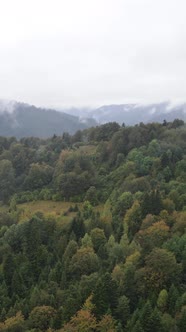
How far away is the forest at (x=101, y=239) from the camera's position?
52219 millimetres

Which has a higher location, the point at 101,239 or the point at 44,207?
the point at 101,239

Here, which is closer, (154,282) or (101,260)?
(154,282)

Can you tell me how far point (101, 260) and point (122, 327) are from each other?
15531mm

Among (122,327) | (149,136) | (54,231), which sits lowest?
(122,327)

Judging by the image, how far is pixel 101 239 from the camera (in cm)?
7119

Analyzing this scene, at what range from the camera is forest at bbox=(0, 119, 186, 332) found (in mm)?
52219

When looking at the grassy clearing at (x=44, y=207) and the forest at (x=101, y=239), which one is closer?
the forest at (x=101, y=239)

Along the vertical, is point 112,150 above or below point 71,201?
above

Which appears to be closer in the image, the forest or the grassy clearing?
the forest

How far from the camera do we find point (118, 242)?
2852 inches

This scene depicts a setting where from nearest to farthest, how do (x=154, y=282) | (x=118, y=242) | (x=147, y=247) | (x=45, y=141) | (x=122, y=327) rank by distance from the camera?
(x=122, y=327)
(x=154, y=282)
(x=147, y=247)
(x=118, y=242)
(x=45, y=141)

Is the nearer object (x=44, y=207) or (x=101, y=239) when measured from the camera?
(x=101, y=239)

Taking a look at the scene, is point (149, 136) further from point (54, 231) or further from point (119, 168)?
point (54, 231)

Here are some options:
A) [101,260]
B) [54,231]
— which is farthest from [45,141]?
[101,260]
